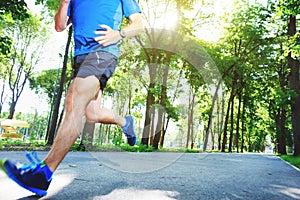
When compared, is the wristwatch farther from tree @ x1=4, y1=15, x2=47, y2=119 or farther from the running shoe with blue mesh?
tree @ x1=4, y1=15, x2=47, y2=119

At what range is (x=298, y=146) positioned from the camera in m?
13.0

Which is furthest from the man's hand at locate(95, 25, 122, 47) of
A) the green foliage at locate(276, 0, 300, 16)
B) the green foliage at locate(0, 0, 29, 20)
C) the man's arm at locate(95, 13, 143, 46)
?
the green foliage at locate(276, 0, 300, 16)

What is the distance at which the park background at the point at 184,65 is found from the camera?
8555 millimetres

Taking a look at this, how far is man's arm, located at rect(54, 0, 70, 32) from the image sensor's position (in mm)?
2422

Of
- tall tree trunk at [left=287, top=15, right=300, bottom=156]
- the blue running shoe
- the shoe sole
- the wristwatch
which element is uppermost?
tall tree trunk at [left=287, top=15, right=300, bottom=156]

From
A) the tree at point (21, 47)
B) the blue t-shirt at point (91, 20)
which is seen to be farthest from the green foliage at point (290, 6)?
the tree at point (21, 47)

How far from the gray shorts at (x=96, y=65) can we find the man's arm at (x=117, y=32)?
0.32 ft

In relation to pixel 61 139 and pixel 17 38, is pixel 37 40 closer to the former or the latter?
pixel 17 38

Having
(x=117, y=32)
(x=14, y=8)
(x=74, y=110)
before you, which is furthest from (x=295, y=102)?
(x=74, y=110)

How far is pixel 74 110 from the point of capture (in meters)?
2.16

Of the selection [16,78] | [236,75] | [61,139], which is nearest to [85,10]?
[61,139]

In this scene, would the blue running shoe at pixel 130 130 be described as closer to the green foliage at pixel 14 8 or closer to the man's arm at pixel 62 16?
the man's arm at pixel 62 16

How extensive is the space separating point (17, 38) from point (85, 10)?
2809cm

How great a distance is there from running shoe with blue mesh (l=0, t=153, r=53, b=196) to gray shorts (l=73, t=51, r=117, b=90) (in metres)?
0.73
